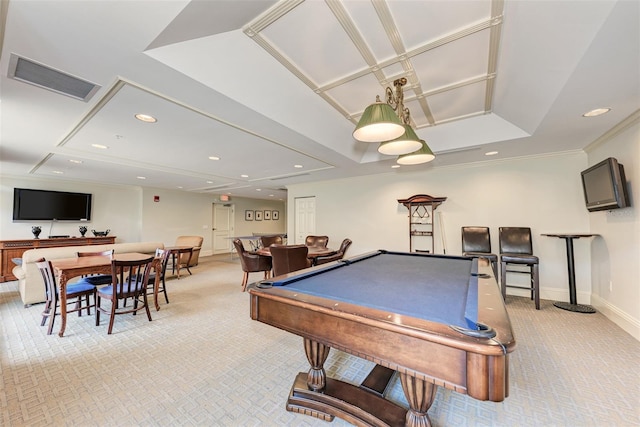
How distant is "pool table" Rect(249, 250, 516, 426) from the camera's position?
92 cm

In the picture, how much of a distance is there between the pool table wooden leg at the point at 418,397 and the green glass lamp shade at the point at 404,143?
74.9 inches

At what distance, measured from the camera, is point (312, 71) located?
8.29ft

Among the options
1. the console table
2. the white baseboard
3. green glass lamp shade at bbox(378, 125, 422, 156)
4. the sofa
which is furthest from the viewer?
the console table

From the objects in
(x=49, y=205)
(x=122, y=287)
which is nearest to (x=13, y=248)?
(x=49, y=205)

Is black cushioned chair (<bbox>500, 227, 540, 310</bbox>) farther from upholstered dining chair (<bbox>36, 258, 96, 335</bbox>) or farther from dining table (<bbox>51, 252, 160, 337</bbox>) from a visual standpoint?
upholstered dining chair (<bbox>36, 258, 96, 335</bbox>)

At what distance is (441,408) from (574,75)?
2682 millimetres

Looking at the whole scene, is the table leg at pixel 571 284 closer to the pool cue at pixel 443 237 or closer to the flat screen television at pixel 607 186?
the flat screen television at pixel 607 186

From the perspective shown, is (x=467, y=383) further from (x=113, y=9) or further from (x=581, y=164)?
(x=581, y=164)

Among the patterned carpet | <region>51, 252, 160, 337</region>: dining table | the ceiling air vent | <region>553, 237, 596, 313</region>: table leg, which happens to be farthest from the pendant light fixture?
<region>51, 252, 160, 337</region>: dining table

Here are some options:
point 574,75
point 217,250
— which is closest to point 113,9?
point 574,75

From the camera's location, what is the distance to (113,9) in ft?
4.62

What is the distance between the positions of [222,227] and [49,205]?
4.95 meters

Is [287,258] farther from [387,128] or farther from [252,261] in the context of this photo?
[387,128]

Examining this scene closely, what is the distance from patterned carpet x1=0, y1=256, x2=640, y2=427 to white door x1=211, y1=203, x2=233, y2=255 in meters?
6.71
